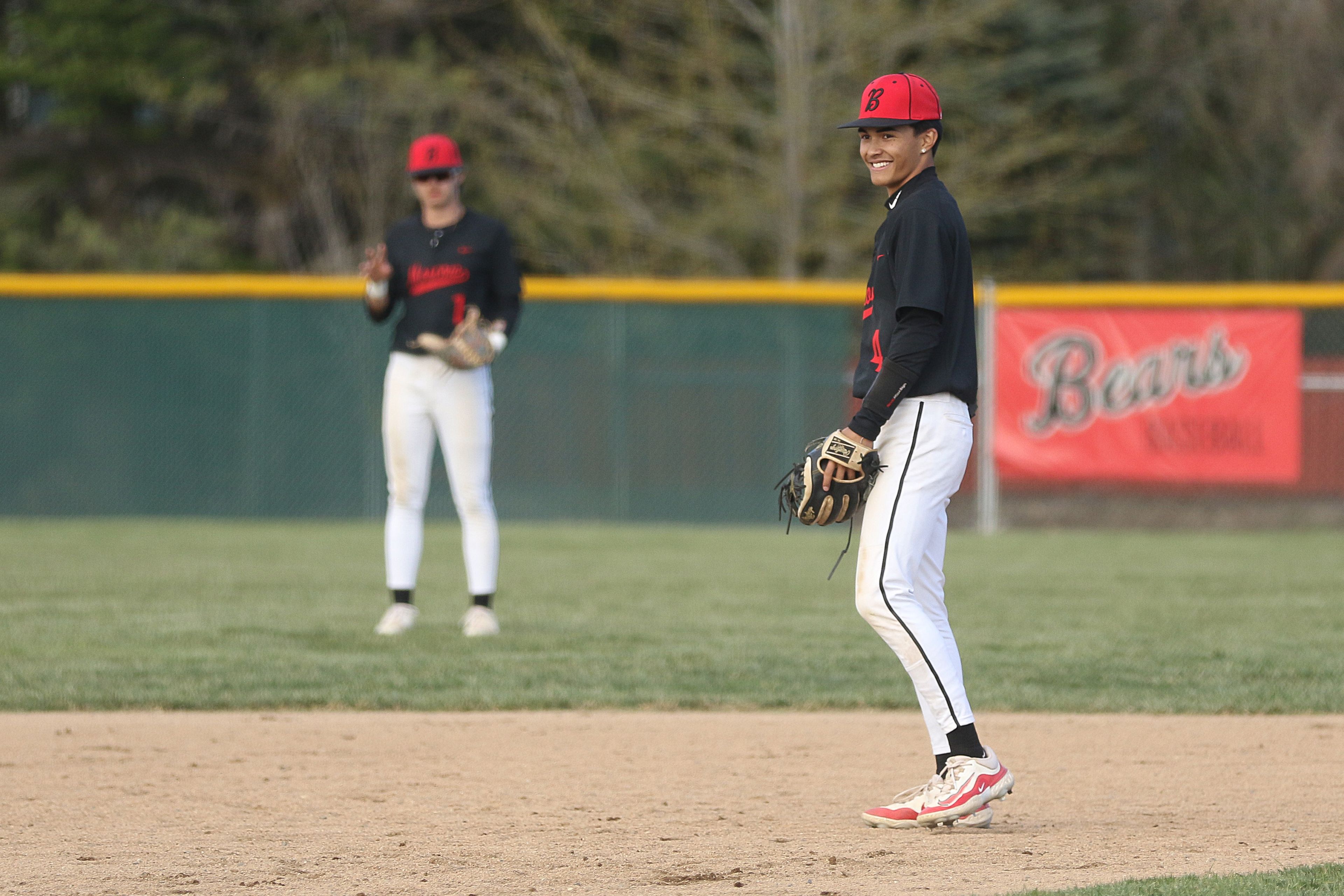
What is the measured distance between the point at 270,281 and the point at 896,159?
1002cm

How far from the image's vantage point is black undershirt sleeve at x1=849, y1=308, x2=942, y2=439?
3904mm

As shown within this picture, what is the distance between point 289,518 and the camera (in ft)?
43.8

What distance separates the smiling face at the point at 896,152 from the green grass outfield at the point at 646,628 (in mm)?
2362

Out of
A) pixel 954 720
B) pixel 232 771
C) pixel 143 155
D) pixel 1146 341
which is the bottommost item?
pixel 232 771

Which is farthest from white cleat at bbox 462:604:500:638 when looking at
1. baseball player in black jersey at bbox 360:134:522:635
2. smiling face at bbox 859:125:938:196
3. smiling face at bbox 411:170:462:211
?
smiling face at bbox 859:125:938:196

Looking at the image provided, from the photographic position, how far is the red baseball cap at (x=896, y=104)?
3.99m

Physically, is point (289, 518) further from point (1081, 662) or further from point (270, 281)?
point (1081, 662)

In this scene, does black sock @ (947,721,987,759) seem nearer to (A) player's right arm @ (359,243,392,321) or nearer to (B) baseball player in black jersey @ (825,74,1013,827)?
(B) baseball player in black jersey @ (825,74,1013,827)

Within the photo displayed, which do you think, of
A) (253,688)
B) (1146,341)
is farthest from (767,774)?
(1146,341)

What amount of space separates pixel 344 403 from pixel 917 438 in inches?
386

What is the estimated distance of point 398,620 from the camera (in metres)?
7.16

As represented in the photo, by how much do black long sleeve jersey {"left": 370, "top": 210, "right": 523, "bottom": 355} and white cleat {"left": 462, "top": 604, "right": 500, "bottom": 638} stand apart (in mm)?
1154

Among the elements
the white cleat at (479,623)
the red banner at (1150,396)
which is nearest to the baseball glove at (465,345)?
the white cleat at (479,623)

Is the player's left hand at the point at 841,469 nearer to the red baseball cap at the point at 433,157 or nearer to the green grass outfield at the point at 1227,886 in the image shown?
the green grass outfield at the point at 1227,886
